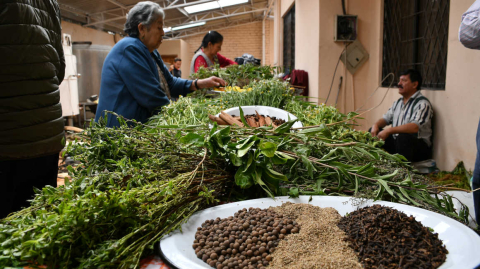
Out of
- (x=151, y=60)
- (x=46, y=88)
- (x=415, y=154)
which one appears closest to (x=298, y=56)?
(x=415, y=154)

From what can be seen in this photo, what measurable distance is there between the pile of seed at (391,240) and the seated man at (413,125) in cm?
294

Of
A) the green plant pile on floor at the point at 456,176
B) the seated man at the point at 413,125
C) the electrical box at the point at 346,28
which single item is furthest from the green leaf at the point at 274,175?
the electrical box at the point at 346,28

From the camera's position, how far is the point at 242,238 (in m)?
0.93

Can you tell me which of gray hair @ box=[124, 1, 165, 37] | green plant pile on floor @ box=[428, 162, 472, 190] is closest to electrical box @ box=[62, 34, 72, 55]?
gray hair @ box=[124, 1, 165, 37]

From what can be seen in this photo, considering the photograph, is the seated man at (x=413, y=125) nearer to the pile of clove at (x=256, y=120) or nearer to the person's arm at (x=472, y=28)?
the person's arm at (x=472, y=28)

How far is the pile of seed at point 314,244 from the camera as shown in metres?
0.84

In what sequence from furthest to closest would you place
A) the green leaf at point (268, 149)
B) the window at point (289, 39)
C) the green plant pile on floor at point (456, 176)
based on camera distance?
the window at point (289, 39) → the green plant pile on floor at point (456, 176) → the green leaf at point (268, 149)

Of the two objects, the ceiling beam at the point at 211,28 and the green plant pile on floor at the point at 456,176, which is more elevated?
the ceiling beam at the point at 211,28

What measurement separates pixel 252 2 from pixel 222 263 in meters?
15.0

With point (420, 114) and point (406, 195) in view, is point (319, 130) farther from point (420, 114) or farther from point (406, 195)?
point (420, 114)

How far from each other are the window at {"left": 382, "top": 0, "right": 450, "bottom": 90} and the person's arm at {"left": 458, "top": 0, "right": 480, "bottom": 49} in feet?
6.53

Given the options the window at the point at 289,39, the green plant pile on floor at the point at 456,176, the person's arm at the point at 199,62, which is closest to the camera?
the green plant pile on floor at the point at 456,176

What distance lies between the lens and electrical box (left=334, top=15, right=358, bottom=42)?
5.23 m

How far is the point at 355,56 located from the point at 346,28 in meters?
0.45
